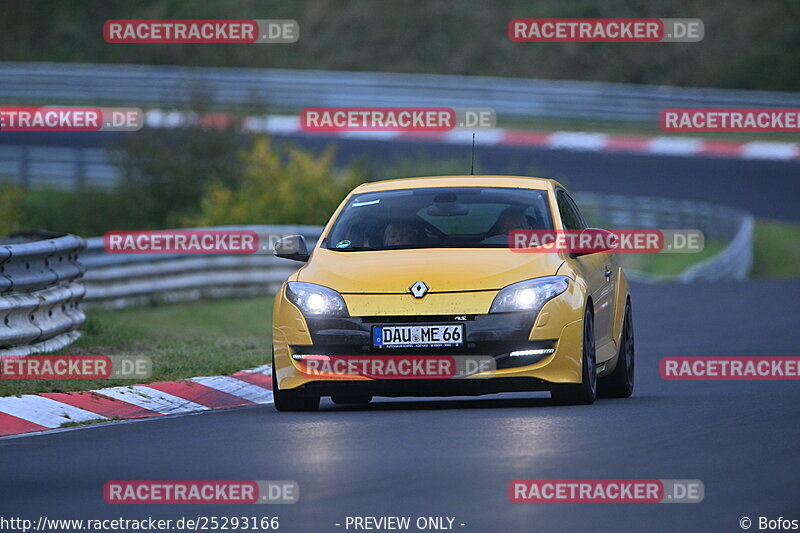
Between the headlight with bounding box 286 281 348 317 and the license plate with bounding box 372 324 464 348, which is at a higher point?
the headlight with bounding box 286 281 348 317

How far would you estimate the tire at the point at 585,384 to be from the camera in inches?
439

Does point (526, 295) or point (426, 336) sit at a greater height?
point (526, 295)

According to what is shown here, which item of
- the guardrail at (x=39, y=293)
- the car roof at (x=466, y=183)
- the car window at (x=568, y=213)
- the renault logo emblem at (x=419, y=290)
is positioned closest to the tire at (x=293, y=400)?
the renault logo emblem at (x=419, y=290)

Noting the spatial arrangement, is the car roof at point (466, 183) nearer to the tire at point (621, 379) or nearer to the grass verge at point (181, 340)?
the tire at point (621, 379)

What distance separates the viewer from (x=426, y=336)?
10805 mm

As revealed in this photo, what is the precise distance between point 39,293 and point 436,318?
466 centimetres

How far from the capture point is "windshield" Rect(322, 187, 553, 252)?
1178cm

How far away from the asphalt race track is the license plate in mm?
446

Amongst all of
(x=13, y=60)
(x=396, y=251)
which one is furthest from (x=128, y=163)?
(x=396, y=251)

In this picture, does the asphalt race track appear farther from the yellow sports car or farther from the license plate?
the license plate

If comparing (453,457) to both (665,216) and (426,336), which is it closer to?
(426,336)

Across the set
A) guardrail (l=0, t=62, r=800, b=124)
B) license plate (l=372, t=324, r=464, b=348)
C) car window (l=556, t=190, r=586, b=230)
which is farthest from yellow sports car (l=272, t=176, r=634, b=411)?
guardrail (l=0, t=62, r=800, b=124)

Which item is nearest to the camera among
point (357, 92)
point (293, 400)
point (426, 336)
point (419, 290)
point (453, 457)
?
point (453, 457)

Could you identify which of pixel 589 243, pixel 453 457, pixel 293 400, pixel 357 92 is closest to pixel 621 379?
pixel 589 243
